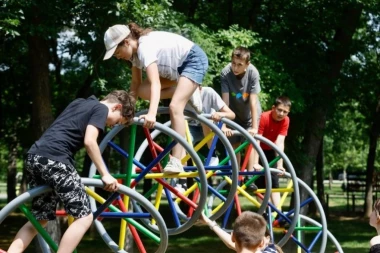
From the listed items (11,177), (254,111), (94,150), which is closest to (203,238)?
(11,177)

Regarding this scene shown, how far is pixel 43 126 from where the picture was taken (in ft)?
45.0

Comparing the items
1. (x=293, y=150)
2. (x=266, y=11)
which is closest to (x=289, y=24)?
(x=266, y=11)

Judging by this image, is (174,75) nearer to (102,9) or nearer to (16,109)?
(102,9)

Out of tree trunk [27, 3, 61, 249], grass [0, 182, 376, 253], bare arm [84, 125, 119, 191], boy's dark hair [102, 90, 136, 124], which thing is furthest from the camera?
grass [0, 182, 376, 253]

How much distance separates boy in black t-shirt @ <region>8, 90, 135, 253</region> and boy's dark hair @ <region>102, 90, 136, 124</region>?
1.9 inches

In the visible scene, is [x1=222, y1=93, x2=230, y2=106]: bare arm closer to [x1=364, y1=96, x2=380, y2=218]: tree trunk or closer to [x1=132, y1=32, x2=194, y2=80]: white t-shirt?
[x1=132, y1=32, x2=194, y2=80]: white t-shirt

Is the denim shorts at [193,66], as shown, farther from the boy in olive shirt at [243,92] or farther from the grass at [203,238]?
the grass at [203,238]

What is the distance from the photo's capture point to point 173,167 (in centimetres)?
551

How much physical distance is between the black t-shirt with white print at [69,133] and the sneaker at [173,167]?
38.5 inches

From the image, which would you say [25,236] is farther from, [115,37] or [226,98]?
[226,98]

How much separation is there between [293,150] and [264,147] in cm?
829

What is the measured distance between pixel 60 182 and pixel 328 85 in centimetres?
1300

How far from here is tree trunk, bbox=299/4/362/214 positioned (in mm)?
16750

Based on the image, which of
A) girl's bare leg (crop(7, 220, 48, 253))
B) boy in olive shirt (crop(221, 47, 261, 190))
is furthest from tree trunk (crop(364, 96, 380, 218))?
girl's bare leg (crop(7, 220, 48, 253))
